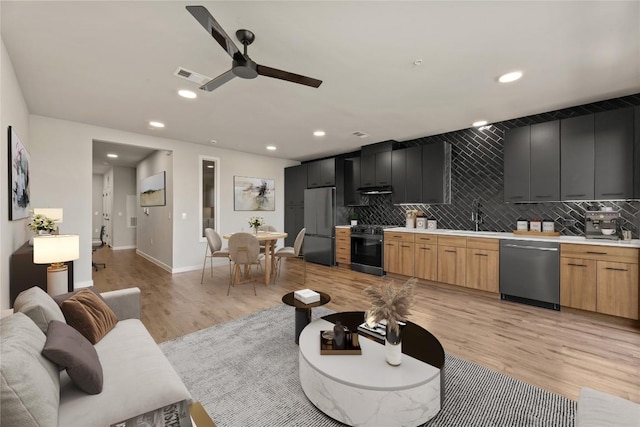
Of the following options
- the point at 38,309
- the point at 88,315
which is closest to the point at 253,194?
the point at 88,315

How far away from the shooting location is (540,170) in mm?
3703

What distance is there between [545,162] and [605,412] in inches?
135

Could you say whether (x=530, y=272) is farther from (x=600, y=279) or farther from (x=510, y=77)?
(x=510, y=77)

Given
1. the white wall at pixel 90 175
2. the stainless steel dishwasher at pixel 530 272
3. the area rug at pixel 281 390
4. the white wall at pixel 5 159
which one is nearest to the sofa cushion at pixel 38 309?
the area rug at pixel 281 390

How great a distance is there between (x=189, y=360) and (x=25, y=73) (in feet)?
10.5

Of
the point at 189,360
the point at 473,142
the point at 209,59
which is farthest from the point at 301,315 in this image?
the point at 473,142

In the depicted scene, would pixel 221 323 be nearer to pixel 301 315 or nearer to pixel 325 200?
pixel 301 315

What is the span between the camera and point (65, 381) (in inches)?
53.4

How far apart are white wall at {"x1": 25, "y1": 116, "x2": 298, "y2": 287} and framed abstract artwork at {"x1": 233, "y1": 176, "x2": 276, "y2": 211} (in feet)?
0.42

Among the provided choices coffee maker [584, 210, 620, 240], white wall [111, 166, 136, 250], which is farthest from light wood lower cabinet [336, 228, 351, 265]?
white wall [111, 166, 136, 250]

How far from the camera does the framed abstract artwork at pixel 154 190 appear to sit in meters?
5.92

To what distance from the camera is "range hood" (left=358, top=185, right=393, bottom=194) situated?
537 centimetres

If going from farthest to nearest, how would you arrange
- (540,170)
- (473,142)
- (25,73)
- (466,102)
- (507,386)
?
(473,142)
(540,170)
(466,102)
(25,73)
(507,386)

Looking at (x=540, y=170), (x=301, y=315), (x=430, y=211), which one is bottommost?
(x=301, y=315)
